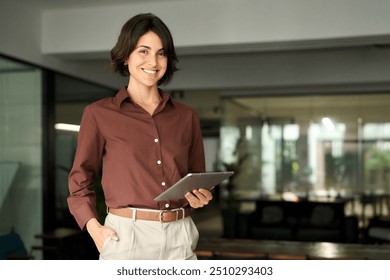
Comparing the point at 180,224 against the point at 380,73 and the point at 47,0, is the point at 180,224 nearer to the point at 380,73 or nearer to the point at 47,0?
the point at 47,0

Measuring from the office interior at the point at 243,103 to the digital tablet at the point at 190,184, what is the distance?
368cm

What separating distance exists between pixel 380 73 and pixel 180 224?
7.00 m

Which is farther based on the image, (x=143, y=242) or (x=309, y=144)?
(x=309, y=144)

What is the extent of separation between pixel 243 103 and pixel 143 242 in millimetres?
7838

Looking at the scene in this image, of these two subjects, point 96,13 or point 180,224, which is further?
point 96,13

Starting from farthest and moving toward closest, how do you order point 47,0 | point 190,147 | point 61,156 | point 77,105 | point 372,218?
point 372,218, point 77,105, point 61,156, point 47,0, point 190,147

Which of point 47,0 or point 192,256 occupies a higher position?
point 47,0

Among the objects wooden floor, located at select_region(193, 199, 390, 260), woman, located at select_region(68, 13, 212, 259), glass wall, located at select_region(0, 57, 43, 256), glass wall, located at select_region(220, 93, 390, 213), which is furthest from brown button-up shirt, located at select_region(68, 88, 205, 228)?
glass wall, located at select_region(220, 93, 390, 213)

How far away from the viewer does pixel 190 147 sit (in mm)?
2016

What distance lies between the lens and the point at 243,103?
9531mm

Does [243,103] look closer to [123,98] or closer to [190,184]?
[123,98]

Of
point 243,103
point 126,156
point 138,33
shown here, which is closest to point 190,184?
point 126,156

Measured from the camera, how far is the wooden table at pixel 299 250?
4703 mm

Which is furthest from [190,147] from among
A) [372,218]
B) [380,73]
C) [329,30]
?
[372,218]
